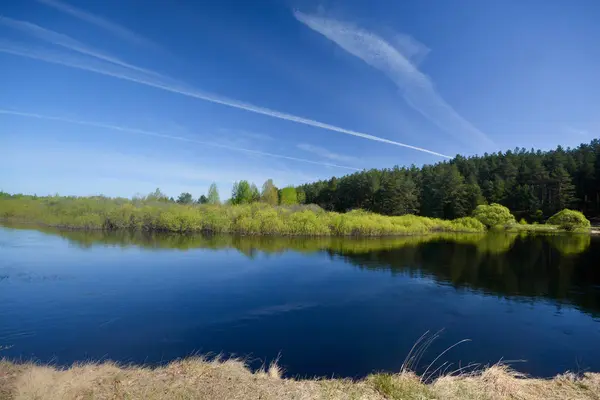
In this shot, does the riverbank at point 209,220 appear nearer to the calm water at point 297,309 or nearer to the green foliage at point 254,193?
the calm water at point 297,309

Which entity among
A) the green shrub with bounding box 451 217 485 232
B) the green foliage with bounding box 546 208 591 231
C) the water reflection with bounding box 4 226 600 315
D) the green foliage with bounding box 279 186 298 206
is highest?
the green foliage with bounding box 279 186 298 206

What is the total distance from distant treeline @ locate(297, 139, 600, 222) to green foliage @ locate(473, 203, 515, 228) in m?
6.07

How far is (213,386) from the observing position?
21.2ft

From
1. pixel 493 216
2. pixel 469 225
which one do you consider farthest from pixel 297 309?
pixel 493 216

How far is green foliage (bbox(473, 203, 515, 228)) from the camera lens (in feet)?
215

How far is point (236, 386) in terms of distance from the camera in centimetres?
656

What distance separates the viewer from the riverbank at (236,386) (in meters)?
6.04

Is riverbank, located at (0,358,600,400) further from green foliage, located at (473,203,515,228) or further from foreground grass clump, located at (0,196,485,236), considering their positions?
green foliage, located at (473,203,515,228)

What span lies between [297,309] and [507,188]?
78.2 metres

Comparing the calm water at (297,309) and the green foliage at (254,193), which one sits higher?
the green foliage at (254,193)

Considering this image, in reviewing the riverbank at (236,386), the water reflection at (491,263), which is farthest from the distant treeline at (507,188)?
the riverbank at (236,386)

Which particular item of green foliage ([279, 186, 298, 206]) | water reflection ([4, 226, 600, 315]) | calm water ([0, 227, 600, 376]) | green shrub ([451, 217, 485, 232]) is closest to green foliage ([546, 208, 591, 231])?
green shrub ([451, 217, 485, 232])

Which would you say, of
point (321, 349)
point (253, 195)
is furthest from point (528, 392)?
point (253, 195)

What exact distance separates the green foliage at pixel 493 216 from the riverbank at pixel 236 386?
215 feet
